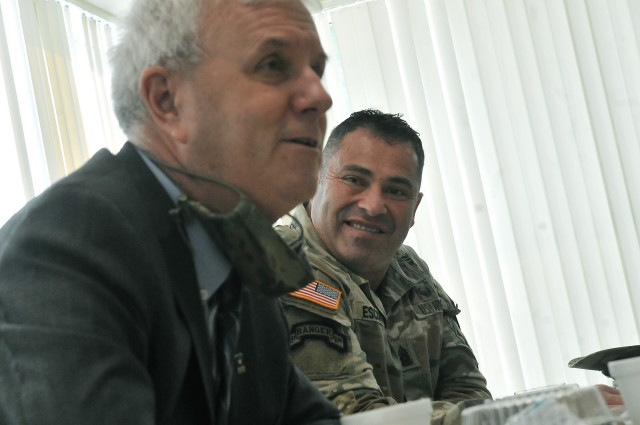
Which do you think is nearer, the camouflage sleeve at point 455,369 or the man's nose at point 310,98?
the man's nose at point 310,98

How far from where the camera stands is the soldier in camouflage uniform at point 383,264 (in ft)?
7.54

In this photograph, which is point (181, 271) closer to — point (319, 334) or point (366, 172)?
point (319, 334)

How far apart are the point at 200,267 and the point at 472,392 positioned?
151 cm

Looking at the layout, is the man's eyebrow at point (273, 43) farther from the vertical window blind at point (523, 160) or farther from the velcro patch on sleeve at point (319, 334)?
the vertical window blind at point (523, 160)

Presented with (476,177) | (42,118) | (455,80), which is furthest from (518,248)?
(42,118)

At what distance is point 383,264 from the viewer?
2543 millimetres

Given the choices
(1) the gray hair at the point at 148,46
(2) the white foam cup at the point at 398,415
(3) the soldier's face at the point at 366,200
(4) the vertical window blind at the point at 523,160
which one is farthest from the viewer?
(4) the vertical window blind at the point at 523,160

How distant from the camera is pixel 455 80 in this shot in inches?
163

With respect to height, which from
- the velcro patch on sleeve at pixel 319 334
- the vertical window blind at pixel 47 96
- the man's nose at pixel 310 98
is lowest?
the velcro patch on sleeve at pixel 319 334

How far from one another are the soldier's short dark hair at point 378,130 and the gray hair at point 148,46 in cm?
131

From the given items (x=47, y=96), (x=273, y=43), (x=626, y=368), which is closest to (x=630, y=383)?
(x=626, y=368)

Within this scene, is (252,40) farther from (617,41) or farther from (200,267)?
(617,41)

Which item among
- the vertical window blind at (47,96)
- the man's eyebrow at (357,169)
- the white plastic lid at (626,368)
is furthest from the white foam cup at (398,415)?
the vertical window blind at (47,96)

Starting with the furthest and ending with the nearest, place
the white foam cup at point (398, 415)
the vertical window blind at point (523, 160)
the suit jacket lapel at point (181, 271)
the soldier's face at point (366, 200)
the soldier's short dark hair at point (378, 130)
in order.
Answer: the vertical window blind at point (523, 160), the soldier's short dark hair at point (378, 130), the soldier's face at point (366, 200), the suit jacket lapel at point (181, 271), the white foam cup at point (398, 415)
